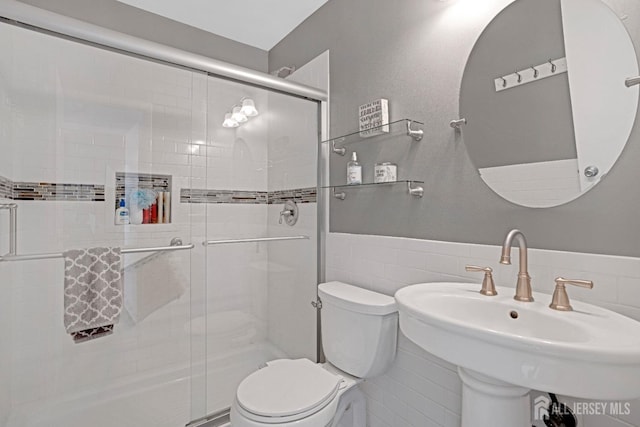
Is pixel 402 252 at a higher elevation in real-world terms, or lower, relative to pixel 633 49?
lower

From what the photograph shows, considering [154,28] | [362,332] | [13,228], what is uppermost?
[154,28]

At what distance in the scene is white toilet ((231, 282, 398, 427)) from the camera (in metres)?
1.18

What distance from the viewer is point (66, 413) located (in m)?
1.62

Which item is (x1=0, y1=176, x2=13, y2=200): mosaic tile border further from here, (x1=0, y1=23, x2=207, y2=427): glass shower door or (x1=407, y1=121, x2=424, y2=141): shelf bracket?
(x1=407, y1=121, x2=424, y2=141): shelf bracket

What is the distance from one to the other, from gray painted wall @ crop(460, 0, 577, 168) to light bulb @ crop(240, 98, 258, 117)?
120cm

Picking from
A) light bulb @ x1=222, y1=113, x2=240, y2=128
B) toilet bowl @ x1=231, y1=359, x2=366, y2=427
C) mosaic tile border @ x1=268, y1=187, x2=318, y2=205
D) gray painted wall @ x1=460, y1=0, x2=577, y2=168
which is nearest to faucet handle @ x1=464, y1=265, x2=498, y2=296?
gray painted wall @ x1=460, y1=0, x2=577, y2=168

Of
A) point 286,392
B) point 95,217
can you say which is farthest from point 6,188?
point 286,392

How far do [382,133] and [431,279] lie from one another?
72 centimetres

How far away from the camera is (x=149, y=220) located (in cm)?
173

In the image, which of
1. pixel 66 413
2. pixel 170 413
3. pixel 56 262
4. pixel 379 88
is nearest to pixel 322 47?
pixel 379 88

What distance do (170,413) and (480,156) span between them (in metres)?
1.96

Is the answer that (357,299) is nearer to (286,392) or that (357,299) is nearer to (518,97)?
(286,392)

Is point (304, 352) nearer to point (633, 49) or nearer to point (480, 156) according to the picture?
point (480, 156)

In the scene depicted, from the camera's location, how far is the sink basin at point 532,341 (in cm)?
62
